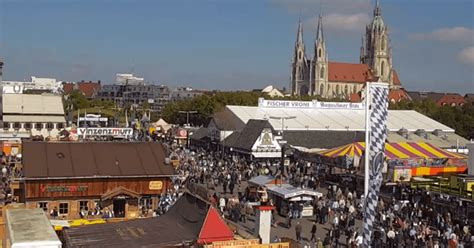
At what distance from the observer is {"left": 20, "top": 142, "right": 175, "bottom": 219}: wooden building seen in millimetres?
20844

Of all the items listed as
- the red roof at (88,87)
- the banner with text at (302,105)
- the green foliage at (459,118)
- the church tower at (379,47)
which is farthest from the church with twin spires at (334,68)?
the banner with text at (302,105)

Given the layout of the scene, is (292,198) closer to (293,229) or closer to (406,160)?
(293,229)

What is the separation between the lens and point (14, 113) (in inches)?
2167

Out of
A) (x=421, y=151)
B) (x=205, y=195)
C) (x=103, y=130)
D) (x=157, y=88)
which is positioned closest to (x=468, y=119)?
(x=421, y=151)

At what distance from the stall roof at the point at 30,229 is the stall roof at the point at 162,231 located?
0.83 meters

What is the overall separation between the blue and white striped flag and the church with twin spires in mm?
129716

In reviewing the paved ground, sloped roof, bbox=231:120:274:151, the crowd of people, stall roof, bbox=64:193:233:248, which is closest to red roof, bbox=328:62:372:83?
sloped roof, bbox=231:120:274:151

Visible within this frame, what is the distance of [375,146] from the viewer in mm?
9750

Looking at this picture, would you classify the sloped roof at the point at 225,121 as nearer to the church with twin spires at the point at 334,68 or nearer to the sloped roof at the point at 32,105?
the sloped roof at the point at 32,105

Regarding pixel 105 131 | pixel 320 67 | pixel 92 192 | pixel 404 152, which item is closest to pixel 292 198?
pixel 92 192

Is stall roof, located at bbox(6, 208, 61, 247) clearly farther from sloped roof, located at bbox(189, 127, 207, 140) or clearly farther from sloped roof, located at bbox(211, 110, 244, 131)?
sloped roof, located at bbox(189, 127, 207, 140)

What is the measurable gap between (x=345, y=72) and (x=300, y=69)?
12348 mm

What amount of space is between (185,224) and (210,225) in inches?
42.5

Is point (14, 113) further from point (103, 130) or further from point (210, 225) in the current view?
point (210, 225)
